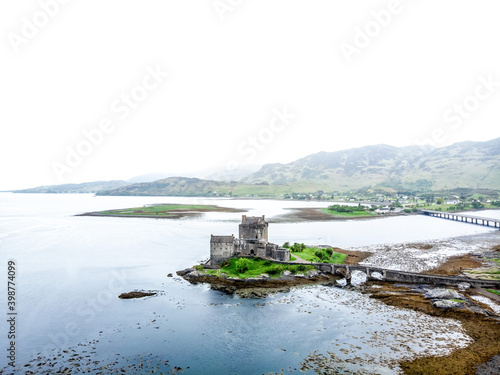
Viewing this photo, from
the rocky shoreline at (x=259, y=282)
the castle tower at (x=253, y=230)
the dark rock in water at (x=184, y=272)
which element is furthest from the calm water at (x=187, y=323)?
the castle tower at (x=253, y=230)

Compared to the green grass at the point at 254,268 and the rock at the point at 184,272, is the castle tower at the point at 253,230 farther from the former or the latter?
the rock at the point at 184,272

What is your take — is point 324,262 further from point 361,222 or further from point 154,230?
point 361,222

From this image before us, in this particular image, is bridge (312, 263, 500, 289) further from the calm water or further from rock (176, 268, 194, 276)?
rock (176, 268, 194, 276)

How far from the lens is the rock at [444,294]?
44.4 meters

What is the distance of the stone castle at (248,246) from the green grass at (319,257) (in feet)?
18.2

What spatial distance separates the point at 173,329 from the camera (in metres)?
37.7

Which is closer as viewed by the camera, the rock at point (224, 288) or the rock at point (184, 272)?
the rock at point (224, 288)

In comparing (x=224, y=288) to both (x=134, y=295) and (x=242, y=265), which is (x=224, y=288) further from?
(x=134, y=295)

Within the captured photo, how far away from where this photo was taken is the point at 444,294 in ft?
147

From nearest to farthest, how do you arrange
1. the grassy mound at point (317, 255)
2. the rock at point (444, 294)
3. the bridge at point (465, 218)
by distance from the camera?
1. the rock at point (444, 294)
2. the grassy mound at point (317, 255)
3. the bridge at point (465, 218)

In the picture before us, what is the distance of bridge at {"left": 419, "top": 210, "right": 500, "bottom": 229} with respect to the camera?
421 ft

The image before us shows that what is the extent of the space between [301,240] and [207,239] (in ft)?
85.2

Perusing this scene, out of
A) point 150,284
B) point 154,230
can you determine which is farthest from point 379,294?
point 154,230

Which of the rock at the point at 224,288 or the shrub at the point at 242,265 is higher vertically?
the shrub at the point at 242,265
